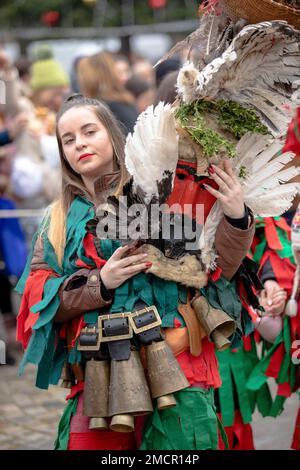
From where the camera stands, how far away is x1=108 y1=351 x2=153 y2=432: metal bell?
3.19 meters

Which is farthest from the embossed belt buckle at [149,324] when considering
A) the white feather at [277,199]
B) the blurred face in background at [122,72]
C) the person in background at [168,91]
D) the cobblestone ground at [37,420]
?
the blurred face in background at [122,72]

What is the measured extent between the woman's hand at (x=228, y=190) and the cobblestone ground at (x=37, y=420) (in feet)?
7.44

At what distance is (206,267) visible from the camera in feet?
11.0

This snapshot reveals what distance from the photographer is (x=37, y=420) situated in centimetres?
591

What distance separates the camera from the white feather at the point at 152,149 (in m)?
3.14

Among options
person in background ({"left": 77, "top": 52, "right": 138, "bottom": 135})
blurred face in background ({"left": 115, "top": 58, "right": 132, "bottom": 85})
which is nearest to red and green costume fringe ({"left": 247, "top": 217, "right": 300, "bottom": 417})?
person in background ({"left": 77, "top": 52, "right": 138, "bottom": 135})

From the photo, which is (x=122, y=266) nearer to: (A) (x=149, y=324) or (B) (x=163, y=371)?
(A) (x=149, y=324)

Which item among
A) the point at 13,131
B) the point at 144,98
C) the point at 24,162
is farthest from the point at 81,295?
the point at 144,98

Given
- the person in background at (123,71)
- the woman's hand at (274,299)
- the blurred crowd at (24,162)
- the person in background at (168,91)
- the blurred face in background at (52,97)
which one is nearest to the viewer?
the person in background at (168,91)

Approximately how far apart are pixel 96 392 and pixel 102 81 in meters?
3.98

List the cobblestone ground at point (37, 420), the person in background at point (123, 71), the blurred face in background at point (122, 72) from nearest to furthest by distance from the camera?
1. the cobblestone ground at point (37, 420)
2. the blurred face in background at point (122, 72)
3. the person in background at point (123, 71)

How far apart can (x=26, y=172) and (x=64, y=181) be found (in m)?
3.91

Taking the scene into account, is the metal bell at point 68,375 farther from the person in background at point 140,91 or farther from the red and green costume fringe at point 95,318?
the person in background at point 140,91

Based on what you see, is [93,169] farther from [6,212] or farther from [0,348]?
[6,212]
